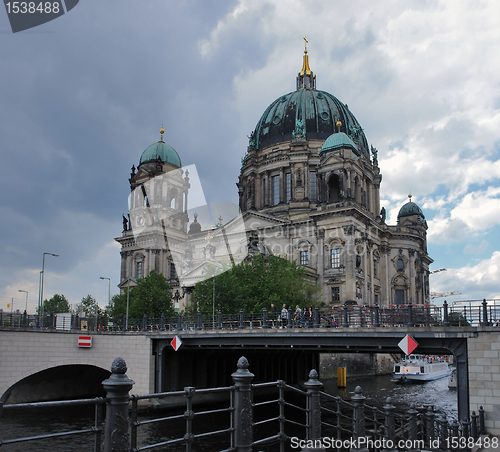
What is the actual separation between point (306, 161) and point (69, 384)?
50.9 meters

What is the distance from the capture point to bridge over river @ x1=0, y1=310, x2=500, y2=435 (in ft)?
84.9

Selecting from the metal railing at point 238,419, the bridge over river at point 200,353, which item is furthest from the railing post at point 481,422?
the metal railing at point 238,419

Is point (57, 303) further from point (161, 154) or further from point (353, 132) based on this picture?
point (353, 132)

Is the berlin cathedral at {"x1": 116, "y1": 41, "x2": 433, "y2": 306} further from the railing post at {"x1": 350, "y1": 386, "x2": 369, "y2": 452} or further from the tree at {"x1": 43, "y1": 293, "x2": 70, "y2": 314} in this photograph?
the railing post at {"x1": 350, "y1": 386, "x2": 369, "y2": 452}

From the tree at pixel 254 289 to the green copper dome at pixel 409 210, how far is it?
45216 mm

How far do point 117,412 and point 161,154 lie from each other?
89.6 meters

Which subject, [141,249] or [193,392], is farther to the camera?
[141,249]

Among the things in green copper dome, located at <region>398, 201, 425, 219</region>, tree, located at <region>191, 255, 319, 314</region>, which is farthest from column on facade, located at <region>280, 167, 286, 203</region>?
green copper dome, located at <region>398, 201, 425, 219</region>

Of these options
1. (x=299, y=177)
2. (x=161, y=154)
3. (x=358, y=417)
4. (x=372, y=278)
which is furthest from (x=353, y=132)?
(x=358, y=417)

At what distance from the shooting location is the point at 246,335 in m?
36.0

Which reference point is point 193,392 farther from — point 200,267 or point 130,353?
point 200,267

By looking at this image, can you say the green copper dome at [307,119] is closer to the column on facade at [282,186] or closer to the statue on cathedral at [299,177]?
the statue on cathedral at [299,177]

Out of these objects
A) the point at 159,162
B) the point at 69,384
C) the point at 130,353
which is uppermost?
the point at 159,162

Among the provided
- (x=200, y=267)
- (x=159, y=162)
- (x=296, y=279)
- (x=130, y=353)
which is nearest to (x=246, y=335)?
(x=130, y=353)
